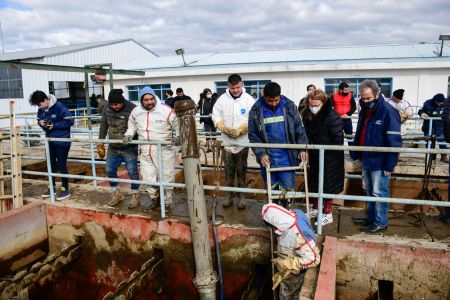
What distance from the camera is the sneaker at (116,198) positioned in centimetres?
537

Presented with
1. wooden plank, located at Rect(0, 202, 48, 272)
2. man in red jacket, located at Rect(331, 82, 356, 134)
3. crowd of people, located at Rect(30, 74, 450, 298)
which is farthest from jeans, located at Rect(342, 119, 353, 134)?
wooden plank, located at Rect(0, 202, 48, 272)

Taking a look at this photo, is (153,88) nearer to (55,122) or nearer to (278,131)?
(55,122)

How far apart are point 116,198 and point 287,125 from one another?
2938 millimetres

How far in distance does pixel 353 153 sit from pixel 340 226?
0.93 m

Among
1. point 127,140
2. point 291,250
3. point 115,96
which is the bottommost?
point 291,250

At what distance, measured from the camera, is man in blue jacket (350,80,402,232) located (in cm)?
383

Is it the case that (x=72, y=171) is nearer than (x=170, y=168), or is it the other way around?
(x=170, y=168)

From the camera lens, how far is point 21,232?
5207mm

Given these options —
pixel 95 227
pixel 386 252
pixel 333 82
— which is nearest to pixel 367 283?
pixel 386 252

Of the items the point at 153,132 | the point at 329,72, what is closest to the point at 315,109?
the point at 153,132

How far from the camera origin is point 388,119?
3.85 m

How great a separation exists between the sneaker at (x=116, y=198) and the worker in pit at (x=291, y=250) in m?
2.73

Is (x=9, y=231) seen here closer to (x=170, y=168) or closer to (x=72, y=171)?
(x=170, y=168)

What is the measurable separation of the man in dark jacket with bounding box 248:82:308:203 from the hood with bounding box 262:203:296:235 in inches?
27.9
